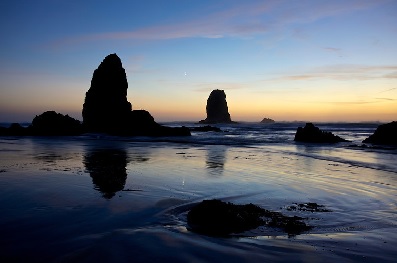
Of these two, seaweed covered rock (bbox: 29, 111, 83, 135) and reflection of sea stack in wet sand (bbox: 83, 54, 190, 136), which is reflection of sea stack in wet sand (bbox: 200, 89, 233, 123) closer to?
reflection of sea stack in wet sand (bbox: 83, 54, 190, 136)

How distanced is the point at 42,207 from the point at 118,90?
52.2 m

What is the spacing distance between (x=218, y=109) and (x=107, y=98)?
141 meters

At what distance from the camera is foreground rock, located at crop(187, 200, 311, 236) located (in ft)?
16.2

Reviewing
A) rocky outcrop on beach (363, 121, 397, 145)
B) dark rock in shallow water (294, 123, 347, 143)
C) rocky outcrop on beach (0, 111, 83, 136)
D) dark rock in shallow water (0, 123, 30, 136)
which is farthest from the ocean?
dark rock in shallow water (0, 123, 30, 136)

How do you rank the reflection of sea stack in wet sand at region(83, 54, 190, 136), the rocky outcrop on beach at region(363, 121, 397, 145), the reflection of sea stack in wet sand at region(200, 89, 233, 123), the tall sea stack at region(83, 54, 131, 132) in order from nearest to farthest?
the rocky outcrop on beach at region(363, 121, 397, 145) → the reflection of sea stack in wet sand at region(83, 54, 190, 136) → the tall sea stack at region(83, 54, 131, 132) → the reflection of sea stack in wet sand at region(200, 89, 233, 123)

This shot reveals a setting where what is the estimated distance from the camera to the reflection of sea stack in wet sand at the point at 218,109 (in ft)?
629

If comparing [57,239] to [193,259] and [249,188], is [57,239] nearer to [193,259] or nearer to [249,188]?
[193,259]

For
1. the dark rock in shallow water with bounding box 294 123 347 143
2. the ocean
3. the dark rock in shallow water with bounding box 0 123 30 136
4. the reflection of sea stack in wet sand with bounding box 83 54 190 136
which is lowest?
the ocean

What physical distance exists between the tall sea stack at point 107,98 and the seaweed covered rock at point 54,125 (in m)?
7.36

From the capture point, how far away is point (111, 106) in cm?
5400

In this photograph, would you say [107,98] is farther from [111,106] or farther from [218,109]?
[218,109]

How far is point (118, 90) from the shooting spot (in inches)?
2205

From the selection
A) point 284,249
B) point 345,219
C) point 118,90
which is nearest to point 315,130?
point 345,219

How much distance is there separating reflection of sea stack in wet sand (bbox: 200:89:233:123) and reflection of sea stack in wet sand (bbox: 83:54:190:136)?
13547cm
